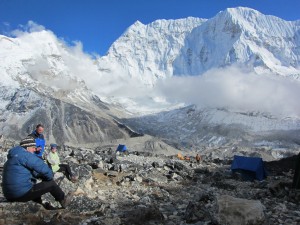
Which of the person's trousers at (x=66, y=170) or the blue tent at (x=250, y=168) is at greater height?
the blue tent at (x=250, y=168)

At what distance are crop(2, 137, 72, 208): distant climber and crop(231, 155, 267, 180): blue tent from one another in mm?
22838

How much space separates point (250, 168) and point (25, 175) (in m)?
24.5

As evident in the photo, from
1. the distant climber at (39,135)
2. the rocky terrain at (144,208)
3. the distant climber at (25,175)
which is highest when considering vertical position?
the distant climber at (39,135)

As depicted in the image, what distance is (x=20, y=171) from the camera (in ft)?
35.5

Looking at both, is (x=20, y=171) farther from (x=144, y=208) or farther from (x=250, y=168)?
(x=250, y=168)

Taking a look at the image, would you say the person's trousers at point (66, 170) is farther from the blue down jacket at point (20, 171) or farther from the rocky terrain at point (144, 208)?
the blue down jacket at point (20, 171)

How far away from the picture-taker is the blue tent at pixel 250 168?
32312 millimetres

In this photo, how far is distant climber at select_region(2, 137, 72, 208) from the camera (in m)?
10.8

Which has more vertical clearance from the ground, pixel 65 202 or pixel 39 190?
Result: pixel 39 190

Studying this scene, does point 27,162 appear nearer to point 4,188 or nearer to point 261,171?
point 4,188

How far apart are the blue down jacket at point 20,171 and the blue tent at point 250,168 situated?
23.1 meters

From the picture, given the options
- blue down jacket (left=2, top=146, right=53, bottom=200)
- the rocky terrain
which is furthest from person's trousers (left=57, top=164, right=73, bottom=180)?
blue down jacket (left=2, top=146, right=53, bottom=200)

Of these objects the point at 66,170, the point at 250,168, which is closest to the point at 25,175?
the point at 66,170

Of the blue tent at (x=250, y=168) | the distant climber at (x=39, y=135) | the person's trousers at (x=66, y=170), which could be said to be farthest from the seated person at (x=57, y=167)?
the blue tent at (x=250, y=168)
